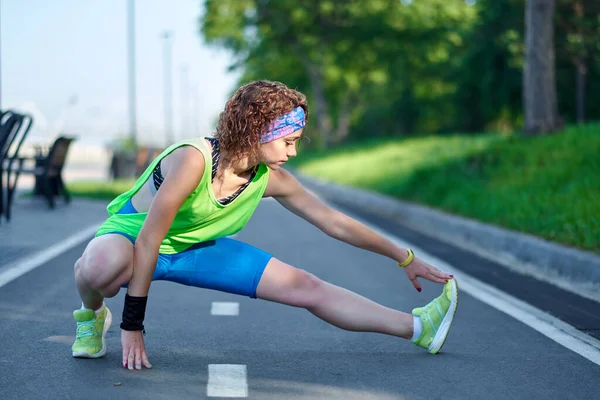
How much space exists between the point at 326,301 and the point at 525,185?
31.9ft

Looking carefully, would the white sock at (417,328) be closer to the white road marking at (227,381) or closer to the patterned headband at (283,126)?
the white road marking at (227,381)

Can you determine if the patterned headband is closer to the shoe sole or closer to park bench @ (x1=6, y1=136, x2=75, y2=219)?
the shoe sole

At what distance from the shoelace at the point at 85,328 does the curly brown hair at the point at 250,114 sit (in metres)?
1.14

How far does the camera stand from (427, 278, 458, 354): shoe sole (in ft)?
17.6

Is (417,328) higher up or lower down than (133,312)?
lower down

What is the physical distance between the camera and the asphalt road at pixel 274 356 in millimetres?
4641

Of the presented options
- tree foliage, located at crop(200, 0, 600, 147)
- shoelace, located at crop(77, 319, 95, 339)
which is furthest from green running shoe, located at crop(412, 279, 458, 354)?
tree foliage, located at crop(200, 0, 600, 147)

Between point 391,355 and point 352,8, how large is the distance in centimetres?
4370

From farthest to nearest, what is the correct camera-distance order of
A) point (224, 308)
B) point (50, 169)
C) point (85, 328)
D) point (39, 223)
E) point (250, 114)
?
1. point (50, 169)
2. point (39, 223)
3. point (224, 308)
4. point (85, 328)
5. point (250, 114)

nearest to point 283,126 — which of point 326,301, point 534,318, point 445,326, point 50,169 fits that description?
point 326,301

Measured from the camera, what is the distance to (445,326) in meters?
5.41

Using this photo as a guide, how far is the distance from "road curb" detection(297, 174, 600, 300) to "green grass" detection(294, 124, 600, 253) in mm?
Answer: 242

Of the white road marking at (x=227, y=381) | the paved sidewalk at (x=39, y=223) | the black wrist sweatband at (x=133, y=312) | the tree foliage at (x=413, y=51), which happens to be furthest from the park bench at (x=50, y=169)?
the tree foliage at (x=413, y=51)

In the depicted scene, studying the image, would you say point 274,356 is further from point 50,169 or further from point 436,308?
point 50,169
